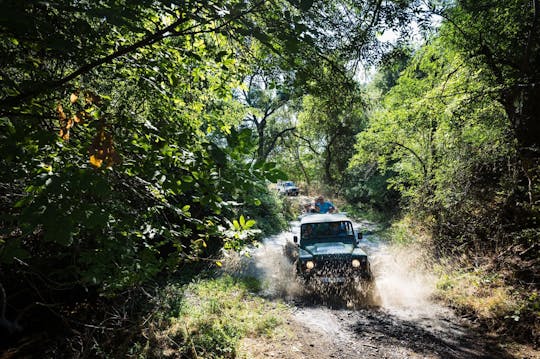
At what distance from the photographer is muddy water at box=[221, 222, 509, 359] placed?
4758mm

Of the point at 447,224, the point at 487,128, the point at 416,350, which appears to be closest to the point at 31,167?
the point at 416,350

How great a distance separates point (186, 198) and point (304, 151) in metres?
22.6

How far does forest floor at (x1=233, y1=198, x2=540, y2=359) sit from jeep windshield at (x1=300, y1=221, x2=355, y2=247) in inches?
52.0

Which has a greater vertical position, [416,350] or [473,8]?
[473,8]

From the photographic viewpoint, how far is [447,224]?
8.12m

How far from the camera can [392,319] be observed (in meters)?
5.98

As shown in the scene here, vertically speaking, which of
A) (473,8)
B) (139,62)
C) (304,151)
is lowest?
(139,62)

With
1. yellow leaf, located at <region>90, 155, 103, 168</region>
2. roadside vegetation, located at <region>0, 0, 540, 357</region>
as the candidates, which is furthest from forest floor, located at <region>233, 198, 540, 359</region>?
yellow leaf, located at <region>90, 155, 103, 168</region>

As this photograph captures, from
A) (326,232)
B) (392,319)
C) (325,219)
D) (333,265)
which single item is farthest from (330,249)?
(392,319)

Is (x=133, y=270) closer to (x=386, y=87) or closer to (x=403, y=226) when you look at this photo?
(x=403, y=226)

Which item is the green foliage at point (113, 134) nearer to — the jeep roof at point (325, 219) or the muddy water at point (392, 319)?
the muddy water at point (392, 319)

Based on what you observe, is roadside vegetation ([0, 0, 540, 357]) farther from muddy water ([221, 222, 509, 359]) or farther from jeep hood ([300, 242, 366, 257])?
jeep hood ([300, 242, 366, 257])

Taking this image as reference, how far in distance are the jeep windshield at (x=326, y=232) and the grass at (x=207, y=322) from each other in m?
2.14

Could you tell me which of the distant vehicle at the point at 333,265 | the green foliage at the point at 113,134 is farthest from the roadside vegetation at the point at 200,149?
the distant vehicle at the point at 333,265
